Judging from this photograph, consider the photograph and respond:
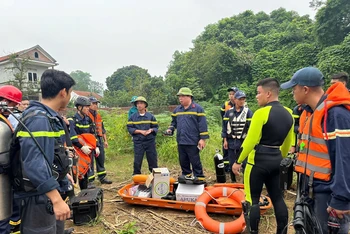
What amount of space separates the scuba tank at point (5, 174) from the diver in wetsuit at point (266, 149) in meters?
2.31

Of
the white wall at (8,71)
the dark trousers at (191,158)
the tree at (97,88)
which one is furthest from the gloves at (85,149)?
the tree at (97,88)

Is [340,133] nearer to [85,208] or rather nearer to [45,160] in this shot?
[45,160]

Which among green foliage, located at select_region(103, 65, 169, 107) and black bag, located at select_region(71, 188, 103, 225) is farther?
green foliage, located at select_region(103, 65, 169, 107)

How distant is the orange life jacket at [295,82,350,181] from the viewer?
1.83 meters

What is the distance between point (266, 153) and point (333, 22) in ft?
61.5

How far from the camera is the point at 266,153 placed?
2.92 m

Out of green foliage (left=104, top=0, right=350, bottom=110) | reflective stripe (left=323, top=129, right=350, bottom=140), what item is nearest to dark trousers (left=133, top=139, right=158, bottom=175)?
reflective stripe (left=323, top=129, right=350, bottom=140)

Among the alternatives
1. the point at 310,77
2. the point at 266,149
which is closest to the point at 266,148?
the point at 266,149

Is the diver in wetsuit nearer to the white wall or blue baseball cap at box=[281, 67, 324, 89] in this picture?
blue baseball cap at box=[281, 67, 324, 89]

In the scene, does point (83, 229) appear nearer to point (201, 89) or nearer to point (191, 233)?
point (191, 233)

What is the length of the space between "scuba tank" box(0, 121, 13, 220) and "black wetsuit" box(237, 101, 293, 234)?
7.58 feet

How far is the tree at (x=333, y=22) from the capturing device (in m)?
16.8

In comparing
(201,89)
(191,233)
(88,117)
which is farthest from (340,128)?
(201,89)

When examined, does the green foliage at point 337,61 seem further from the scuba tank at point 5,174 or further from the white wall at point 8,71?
the white wall at point 8,71
